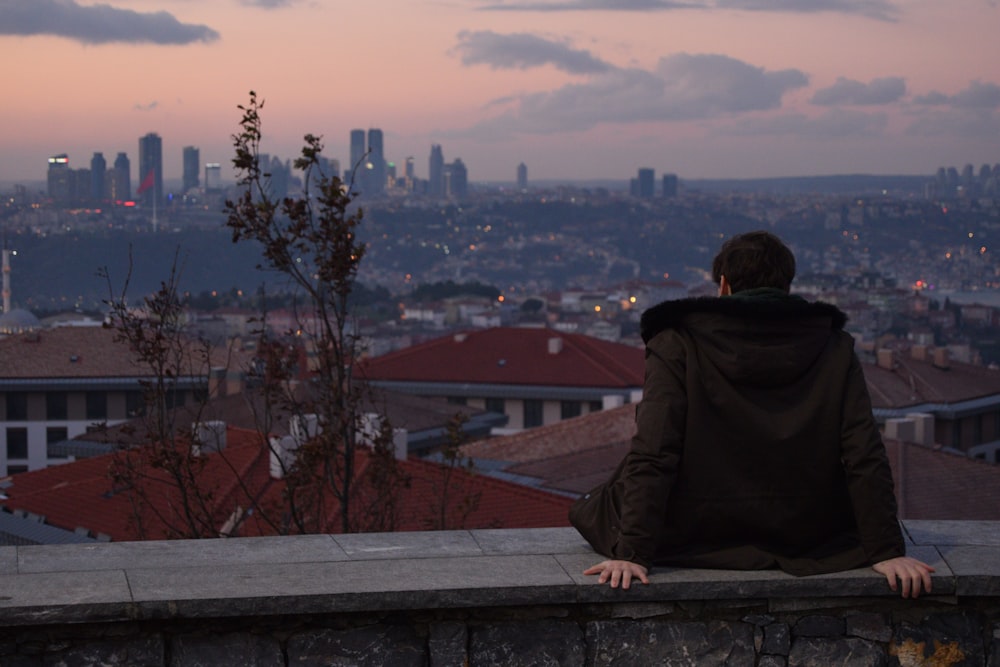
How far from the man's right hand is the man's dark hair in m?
0.70

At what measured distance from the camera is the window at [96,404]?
57.0m

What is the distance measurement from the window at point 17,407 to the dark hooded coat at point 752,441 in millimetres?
55896

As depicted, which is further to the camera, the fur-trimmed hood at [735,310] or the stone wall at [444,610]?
the fur-trimmed hood at [735,310]

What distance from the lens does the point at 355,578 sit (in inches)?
137

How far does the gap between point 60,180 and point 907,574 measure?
598ft

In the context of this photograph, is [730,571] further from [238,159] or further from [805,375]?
[238,159]

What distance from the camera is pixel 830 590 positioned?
3605mm

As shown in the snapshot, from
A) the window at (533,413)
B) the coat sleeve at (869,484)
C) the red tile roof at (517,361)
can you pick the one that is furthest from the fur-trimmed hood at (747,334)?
the window at (533,413)

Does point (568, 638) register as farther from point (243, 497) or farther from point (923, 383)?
point (923, 383)

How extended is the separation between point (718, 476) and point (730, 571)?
0.74ft

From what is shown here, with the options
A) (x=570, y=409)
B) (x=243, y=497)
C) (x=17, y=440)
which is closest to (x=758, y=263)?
(x=243, y=497)

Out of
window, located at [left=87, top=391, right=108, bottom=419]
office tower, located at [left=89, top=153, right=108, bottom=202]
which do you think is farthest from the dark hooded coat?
office tower, located at [left=89, top=153, right=108, bottom=202]

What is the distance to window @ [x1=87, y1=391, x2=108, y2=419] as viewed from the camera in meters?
57.0

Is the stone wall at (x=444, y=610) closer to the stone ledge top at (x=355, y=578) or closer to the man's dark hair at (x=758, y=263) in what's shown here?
the stone ledge top at (x=355, y=578)
